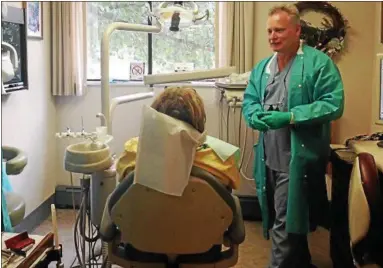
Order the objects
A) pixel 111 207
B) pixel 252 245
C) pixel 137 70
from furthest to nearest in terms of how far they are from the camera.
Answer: pixel 137 70, pixel 252 245, pixel 111 207

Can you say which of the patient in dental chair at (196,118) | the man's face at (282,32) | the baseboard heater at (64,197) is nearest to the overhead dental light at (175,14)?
the man's face at (282,32)

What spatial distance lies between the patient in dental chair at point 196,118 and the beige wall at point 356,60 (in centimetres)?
205

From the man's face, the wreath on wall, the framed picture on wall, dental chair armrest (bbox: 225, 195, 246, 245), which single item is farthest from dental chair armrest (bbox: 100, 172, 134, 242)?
the wreath on wall

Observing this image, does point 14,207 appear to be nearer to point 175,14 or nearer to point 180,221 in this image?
point 180,221

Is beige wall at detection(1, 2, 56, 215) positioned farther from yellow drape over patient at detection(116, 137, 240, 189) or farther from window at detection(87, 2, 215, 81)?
yellow drape over patient at detection(116, 137, 240, 189)

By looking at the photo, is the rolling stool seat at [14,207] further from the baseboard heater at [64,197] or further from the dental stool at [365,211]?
the baseboard heater at [64,197]

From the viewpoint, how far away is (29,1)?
3.23 m

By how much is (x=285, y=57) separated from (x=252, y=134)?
1312 mm

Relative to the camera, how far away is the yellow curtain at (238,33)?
3504 millimetres

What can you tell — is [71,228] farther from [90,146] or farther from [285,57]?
[285,57]

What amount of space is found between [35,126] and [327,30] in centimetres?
227

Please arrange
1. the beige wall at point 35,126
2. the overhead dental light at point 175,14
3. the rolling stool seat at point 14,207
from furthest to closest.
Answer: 1. the beige wall at point 35,126
2. the overhead dental light at point 175,14
3. the rolling stool seat at point 14,207

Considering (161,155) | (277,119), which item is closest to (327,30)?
(277,119)

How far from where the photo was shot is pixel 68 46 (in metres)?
3.61
